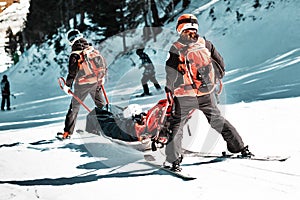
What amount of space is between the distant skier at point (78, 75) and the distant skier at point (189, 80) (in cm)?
254

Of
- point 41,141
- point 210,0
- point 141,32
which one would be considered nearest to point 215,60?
point 41,141

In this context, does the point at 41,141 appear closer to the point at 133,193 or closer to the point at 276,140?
the point at 133,193

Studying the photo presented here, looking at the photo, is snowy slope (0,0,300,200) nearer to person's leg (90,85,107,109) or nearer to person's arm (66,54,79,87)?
person's leg (90,85,107,109)

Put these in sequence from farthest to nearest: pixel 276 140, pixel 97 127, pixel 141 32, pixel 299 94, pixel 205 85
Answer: pixel 141 32 < pixel 299 94 < pixel 97 127 < pixel 276 140 < pixel 205 85

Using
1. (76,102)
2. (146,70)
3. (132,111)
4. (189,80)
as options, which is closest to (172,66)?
(189,80)

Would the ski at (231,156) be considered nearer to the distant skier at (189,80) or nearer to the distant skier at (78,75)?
the distant skier at (189,80)

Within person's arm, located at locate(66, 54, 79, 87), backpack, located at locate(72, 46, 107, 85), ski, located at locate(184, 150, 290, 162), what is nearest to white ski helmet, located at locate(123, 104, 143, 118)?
ski, located at locate(184, 150, 290, 162)

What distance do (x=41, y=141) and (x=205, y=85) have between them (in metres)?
3.67

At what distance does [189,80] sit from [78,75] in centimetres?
285

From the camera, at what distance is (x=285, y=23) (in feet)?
52.9

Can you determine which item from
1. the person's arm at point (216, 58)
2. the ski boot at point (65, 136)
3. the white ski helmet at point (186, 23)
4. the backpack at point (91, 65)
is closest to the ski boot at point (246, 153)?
the person's arm at point (216, 58)

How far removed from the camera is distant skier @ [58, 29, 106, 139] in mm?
6285

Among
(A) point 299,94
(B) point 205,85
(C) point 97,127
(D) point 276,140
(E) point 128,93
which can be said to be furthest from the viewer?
(E) point 128,93

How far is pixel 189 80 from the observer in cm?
416
